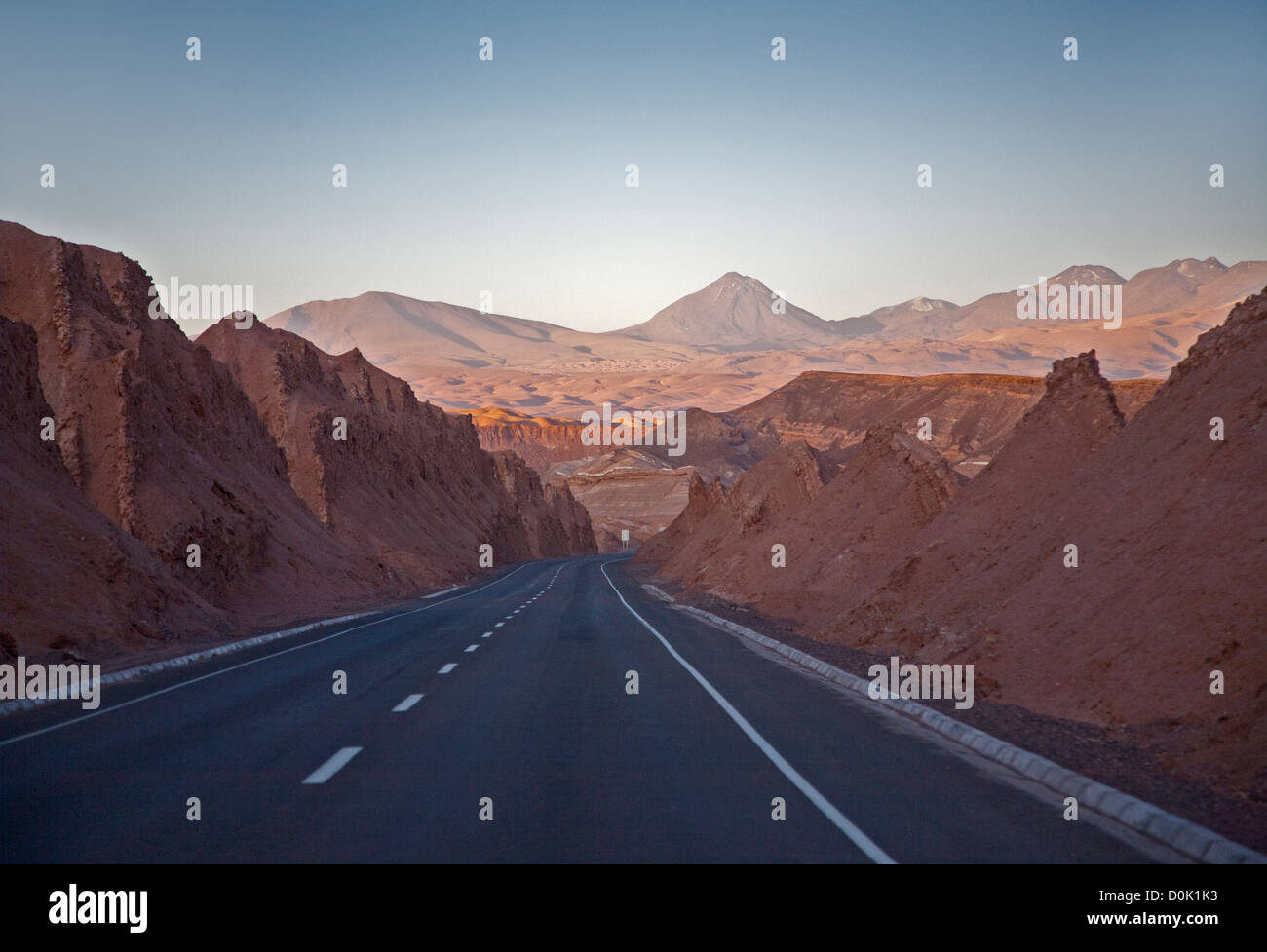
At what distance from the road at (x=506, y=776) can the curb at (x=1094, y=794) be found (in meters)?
0.30

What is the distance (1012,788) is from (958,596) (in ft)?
42.3

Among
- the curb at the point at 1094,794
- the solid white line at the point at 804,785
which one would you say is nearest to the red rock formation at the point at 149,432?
the solid white line at the point at 804,785

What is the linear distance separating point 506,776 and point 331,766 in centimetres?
163

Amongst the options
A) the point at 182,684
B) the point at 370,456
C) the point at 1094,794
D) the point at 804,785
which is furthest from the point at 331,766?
the point at 370,456

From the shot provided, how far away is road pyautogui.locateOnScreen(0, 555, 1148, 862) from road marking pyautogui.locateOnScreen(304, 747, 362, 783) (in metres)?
0.04

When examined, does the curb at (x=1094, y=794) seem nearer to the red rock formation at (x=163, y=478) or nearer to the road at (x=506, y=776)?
the road at (x=506, y=776)

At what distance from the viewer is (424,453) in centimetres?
8862

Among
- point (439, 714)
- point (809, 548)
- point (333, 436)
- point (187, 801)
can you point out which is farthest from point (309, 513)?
point (187, 801)

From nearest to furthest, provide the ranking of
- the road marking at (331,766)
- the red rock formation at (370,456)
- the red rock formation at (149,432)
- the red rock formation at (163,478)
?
the road marking at (331,766) → the red rock formation at (163,478) → the red rock formation at (149,432) → the red rock formation at (370,456)

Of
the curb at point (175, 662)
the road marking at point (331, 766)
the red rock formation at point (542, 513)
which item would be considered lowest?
the red rock formation at point (542, 513)

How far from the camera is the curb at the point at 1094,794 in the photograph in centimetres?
687

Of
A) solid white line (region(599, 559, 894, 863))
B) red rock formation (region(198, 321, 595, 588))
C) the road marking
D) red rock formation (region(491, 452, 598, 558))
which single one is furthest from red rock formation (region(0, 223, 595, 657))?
red rock formation (region(491, 452, 598, 558))

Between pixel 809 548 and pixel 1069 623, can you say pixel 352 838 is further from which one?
pixel 809 548
